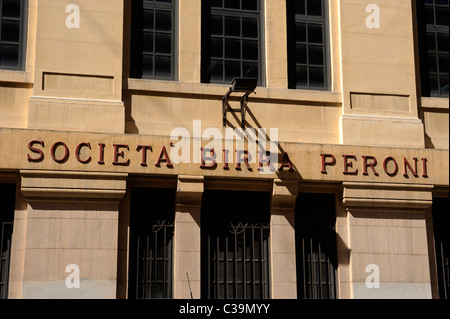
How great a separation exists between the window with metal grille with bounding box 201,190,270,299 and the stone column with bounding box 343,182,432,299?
1.87 m

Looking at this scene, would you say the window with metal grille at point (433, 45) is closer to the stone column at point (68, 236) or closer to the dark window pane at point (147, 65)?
the dark window pane at point (147, 65)

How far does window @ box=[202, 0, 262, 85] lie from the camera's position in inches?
629

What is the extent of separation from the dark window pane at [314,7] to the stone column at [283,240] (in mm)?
4264

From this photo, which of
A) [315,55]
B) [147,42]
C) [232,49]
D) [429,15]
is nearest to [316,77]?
[315,55]

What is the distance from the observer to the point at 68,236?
14047 millimetres

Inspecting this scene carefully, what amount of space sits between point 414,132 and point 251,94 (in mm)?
3806

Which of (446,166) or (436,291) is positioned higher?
(446,166)

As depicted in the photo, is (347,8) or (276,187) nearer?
(276,187)

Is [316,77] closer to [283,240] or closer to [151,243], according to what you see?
[283,240]

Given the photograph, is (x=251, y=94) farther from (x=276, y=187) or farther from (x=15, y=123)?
(x=15, y=123)

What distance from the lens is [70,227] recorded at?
1409 centimetres

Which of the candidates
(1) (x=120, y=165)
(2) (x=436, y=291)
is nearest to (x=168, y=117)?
(1) (x=120, y=165)

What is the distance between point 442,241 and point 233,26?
269 inches
